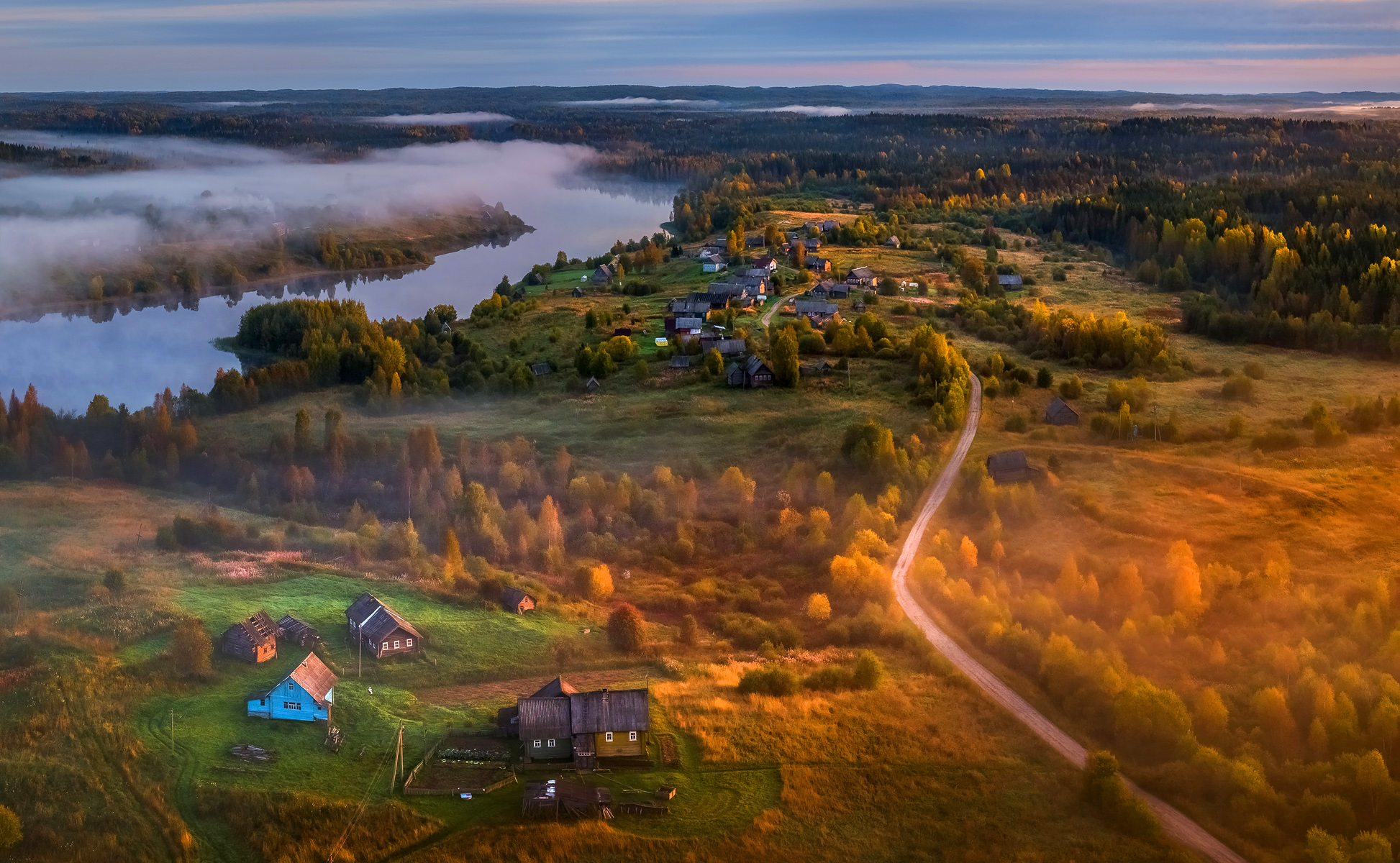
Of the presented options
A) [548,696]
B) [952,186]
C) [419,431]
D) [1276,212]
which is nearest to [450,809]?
[548,696]

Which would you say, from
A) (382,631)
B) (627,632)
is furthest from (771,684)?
(382,631)

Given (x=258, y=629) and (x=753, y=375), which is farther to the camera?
(x=753, y=375)

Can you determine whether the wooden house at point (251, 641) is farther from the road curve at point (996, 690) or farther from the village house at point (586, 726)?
the road curve at point (996, 690)

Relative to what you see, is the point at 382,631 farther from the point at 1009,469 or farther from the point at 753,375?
the point at 753,375

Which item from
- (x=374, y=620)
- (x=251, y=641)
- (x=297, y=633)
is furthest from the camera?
(x=374, y=620)

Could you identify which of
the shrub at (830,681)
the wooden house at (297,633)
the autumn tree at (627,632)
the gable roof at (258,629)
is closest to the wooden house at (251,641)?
the gable roof at (258,629)
